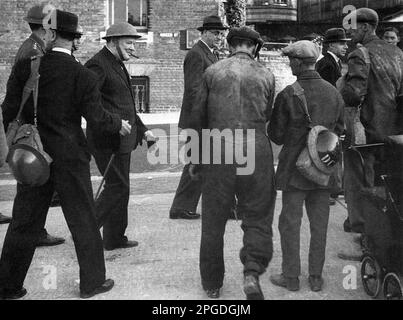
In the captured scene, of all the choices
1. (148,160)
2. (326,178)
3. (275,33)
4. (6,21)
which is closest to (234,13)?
(6,21)

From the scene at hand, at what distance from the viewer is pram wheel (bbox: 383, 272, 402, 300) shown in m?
3.95

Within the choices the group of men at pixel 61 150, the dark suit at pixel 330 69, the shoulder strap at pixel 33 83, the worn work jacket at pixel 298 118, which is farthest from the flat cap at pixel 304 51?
the dark suit at pixel 330 69

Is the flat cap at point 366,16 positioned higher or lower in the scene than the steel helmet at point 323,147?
higher

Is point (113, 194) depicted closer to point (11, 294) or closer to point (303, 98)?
point (11, 294)

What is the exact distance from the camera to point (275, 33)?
29.6 m

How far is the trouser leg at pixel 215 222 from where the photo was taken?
4.41m

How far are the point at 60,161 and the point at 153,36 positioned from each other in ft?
41.6

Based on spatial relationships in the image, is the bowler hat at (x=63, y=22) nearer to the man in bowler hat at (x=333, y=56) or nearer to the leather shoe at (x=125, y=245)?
the leather shoe at (x=125, y=245)

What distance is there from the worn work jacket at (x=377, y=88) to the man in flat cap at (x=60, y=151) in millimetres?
2154

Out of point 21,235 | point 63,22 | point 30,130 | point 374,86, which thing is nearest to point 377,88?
point 374,86

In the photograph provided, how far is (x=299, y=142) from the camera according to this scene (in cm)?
455

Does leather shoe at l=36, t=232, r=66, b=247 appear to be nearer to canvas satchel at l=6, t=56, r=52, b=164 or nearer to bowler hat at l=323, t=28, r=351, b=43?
canvas satchel at l=6, t=56, r=52, b=164

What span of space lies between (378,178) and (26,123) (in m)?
2.79
